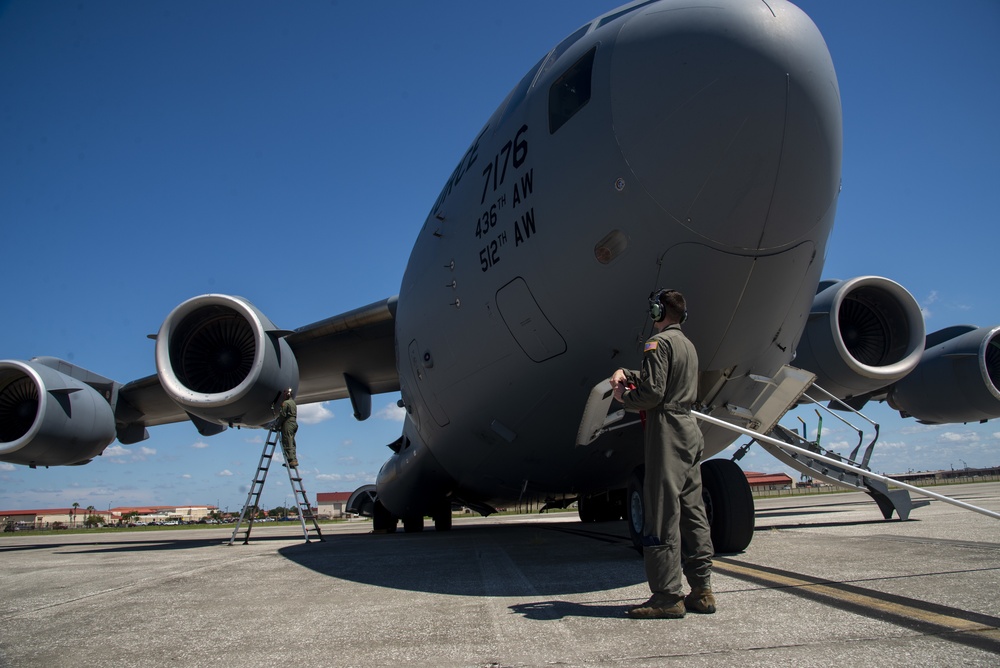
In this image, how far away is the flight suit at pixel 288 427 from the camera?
873 centimetres

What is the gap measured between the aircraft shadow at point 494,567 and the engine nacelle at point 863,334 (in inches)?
153

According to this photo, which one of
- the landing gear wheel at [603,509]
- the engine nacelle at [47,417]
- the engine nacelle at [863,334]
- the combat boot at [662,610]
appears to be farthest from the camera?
the landing gear wheel at [603,509]

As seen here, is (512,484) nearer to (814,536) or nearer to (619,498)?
(814,536)

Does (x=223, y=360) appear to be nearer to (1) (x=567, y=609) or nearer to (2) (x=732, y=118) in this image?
(1) (x=567, y=609)

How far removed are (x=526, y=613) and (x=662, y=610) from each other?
619 mm

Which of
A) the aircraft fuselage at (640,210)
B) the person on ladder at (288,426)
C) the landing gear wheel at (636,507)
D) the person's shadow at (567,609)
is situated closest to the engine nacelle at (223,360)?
the person on ladder at (288,426)

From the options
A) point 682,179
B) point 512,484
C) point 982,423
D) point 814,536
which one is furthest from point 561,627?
point 982,423

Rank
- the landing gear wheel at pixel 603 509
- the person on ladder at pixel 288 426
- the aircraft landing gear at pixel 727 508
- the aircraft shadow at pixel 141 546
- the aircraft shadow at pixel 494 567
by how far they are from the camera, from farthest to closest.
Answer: the landing gear wheel at pixel 603 509 < the aircraft shadow at pixel 141 546 < the person on ladder at pixel 288 426 < the aircraft landing gear at pixel 727 508 < the aircraft shadow at pixel 494 567

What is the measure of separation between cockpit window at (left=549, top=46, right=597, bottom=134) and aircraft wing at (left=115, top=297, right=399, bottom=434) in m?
6.11

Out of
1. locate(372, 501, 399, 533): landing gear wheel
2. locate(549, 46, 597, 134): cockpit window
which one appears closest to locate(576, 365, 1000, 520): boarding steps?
locate(549, 46, 597, 134): cockpit window

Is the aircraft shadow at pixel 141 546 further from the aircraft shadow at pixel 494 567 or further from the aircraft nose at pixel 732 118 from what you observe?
the aircraft nose at pixel 732 118

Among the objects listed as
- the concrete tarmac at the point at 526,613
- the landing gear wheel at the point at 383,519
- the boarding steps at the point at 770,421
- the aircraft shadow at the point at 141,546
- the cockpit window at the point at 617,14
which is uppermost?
the cockpit window at the point at 617,14

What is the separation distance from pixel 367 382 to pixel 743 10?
1069cm

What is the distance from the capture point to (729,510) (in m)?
4.69
